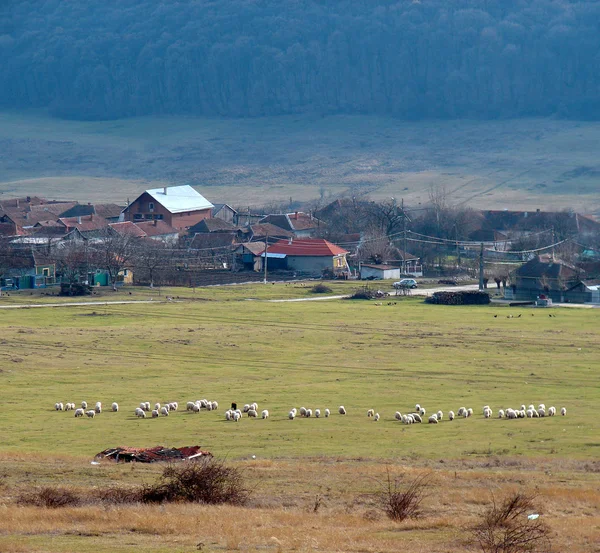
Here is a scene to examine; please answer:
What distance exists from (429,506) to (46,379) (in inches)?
1096

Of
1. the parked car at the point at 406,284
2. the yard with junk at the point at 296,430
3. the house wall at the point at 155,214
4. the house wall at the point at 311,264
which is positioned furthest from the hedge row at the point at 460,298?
the house wall at the point at 155,214

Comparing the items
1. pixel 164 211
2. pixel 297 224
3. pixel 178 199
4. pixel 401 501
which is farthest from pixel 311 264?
pixel 401 501

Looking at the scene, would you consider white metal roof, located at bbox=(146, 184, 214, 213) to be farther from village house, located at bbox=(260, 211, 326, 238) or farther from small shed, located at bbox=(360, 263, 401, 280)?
small shed, located at bbox=(360, 263, 401, 280)

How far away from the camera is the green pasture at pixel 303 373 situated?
34.4 meters

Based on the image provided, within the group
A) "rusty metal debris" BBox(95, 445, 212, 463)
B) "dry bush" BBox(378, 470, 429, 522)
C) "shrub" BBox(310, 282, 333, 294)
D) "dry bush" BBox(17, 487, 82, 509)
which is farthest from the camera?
"shrub" BBox(310, 282, 333, 294)

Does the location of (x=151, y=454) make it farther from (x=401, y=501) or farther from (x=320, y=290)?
(x=320, y=290)

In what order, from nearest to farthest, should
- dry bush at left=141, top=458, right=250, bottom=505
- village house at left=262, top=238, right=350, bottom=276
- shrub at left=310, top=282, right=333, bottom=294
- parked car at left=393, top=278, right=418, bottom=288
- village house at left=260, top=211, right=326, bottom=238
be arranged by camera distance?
dry bush at left=141, top=458, right=250, bottom=505
shrub at left=310, top=282, right=333, bottom=294
parked car at left=393, top=278, right=418, bottom=288
village house at left=262, top=238, right=350, bottom=276
village house at left=260, top=211, right=326, bottom=238

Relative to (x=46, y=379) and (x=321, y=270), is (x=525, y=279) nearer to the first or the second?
(x=321, y=270)

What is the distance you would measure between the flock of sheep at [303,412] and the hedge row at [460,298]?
135 ft

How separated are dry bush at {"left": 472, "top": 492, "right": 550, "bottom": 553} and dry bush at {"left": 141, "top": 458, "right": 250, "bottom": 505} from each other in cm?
558

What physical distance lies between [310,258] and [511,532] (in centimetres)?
8494

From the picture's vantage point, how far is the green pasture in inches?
1355

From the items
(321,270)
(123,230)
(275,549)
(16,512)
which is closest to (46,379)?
(16,512)

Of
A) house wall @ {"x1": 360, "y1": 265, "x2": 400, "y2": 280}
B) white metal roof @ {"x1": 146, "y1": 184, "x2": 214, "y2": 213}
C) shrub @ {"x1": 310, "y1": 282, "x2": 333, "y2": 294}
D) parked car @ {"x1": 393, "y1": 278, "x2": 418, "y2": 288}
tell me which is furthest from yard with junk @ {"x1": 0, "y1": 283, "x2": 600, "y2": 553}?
white metal roof @ {"x1": 146, "y1": 184, "x2": 214, "y2": 213}
